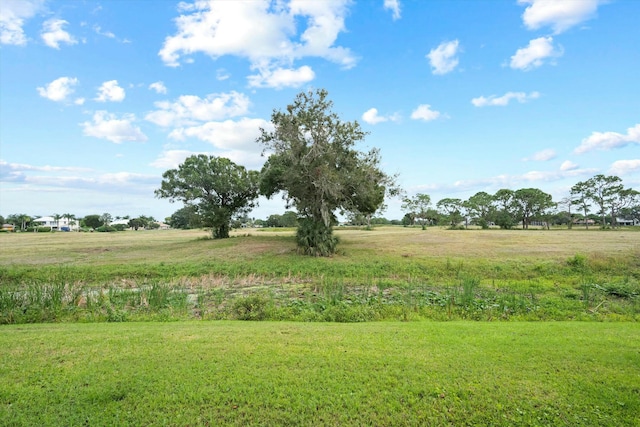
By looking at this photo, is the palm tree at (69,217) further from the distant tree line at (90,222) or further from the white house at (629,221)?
the white house at (629,221)

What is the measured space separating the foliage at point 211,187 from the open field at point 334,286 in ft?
30.4

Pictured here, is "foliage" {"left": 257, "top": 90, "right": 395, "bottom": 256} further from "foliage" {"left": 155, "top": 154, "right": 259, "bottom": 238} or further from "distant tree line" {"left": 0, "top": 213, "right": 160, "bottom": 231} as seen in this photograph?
"distant tree line" {"left": 0, "top": 213, "right": 160, "bottom": 231}

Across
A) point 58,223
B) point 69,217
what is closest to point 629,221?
point 69,217

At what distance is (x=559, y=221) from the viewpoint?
89938 millimetres

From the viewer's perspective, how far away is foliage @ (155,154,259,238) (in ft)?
123

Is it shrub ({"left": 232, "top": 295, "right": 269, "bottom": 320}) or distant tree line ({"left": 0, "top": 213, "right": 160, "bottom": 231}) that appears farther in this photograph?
distant tree line ({"left": 0, "top": 213, "right": 160, "bottom": 231})

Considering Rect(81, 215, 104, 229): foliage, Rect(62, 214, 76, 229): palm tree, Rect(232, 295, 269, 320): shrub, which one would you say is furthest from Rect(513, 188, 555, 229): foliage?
Rect(62, 214, 76, 229): palm tree

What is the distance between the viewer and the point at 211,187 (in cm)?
3806

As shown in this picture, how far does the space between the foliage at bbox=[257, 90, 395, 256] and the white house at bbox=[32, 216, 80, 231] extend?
119243mm

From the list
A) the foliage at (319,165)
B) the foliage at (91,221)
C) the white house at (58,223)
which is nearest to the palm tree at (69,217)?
the white house at (58,223)

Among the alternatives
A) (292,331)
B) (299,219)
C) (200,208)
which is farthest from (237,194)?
(292,331)

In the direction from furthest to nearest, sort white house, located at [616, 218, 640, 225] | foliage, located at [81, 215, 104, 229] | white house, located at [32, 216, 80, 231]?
white house, located at [32, 216, 80, 231] → foliage, located at [81, 215, 104, 229] → white house, located at [616, 218, 640, 225]

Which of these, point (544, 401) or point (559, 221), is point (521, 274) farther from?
point (559, 221)

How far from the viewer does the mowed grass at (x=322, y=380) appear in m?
3.49
